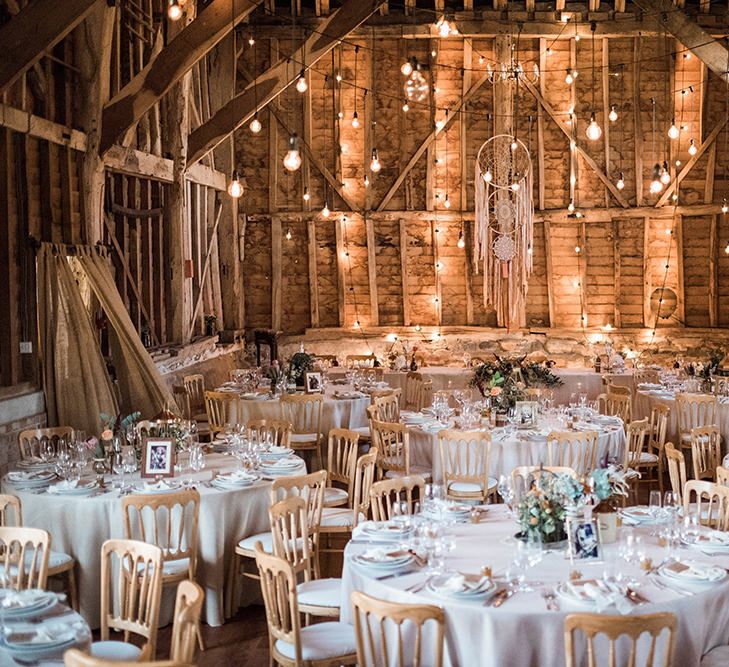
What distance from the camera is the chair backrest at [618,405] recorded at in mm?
9633

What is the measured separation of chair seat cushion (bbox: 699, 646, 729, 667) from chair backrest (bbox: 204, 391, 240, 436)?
6199 millimetres

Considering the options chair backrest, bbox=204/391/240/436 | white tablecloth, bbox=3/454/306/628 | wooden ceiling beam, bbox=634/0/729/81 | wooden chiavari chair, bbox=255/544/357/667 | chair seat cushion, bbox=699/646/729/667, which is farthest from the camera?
wooden ceiling beam, bbox=634/0/729/81

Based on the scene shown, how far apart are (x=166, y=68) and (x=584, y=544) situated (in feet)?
24.4

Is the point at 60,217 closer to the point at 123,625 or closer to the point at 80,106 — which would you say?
the point at 80,106

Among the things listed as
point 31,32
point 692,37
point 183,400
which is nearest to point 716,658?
point 31,32

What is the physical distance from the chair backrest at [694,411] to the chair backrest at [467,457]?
9.48 ft

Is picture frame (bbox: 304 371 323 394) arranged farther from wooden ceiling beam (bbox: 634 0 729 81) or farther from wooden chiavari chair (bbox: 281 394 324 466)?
wooden ceiling beam (bbox: 634 0 729 81)

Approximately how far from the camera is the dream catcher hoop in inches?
539

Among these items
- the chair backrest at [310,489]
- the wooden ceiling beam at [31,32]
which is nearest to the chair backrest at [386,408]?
the chair backrest at [310,489]

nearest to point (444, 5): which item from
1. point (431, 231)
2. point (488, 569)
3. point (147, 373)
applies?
point (431, 231)

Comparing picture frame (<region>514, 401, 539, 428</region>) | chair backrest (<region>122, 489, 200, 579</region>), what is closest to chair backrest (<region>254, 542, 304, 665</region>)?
chair backrest (<region>122, 489, 200, 579</region>)

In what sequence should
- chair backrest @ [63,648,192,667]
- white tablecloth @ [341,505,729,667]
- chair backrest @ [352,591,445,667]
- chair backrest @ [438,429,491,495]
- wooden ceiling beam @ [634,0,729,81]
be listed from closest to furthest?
chair backrest @ [63,648,192,667], chair backrest @ [352,591,445,667], white tablecloth @ [341,505,729,667], chair backrest @ [438,429,491,495], wooden ceiling beam @ [634,0,729,81]

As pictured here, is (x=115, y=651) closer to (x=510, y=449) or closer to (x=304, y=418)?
(x=510, y=449)

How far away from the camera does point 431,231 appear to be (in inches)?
640
